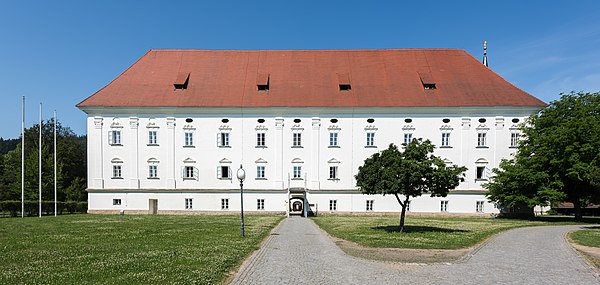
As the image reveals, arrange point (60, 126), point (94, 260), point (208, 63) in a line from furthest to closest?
1. point (60, 126)
2. point (208, 63)
3. point (94, 260)

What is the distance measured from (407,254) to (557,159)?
1045 inches

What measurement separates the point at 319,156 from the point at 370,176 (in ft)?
59.9

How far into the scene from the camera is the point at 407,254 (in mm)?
13789

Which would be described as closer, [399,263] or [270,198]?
[399,263]

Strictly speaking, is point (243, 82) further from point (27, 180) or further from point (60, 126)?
point (60, 126)

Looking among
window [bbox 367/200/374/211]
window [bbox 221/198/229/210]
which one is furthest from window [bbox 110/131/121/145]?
window [bbox 367/200/374/211]

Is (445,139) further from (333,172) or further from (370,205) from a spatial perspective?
(333,172)

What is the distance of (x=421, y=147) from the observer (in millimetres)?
20906

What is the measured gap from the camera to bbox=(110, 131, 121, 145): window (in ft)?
129

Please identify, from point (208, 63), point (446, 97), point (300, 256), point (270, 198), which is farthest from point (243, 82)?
point (300, 256)

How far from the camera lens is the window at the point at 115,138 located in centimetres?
3944

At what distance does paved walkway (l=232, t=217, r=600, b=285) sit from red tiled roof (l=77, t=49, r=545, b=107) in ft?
84.1

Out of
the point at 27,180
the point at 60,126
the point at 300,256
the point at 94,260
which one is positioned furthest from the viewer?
the point at 60,126

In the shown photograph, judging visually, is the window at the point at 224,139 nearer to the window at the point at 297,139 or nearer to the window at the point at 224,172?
the window at the point at 224,172
